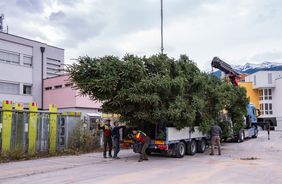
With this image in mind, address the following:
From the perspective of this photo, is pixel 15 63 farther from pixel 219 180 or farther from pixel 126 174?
pixel 219 180

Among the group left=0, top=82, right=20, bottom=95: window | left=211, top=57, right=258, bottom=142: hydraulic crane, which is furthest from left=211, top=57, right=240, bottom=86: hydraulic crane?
left=0, top=82, right=20, bottom=95: window

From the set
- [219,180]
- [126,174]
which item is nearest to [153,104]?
[126,174]

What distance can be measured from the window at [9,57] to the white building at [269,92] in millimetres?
47024

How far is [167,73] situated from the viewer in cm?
1588

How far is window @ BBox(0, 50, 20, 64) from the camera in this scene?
3075 centimetres

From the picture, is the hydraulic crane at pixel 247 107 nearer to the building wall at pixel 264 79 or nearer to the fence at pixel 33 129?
the fence at pixel 33 129

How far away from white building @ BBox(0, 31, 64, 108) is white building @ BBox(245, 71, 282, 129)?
144 ft

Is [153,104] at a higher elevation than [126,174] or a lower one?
higher

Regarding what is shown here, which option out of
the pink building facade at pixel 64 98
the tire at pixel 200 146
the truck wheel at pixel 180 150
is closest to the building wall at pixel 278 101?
the pink building facade at pixel 64 98

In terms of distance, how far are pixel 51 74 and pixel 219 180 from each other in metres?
28.9

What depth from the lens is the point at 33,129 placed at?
53.7ft

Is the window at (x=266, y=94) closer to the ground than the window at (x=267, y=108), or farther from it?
farther from it

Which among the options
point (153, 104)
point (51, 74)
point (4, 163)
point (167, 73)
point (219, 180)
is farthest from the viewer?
point (51, 74)

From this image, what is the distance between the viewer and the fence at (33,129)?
15117mm
